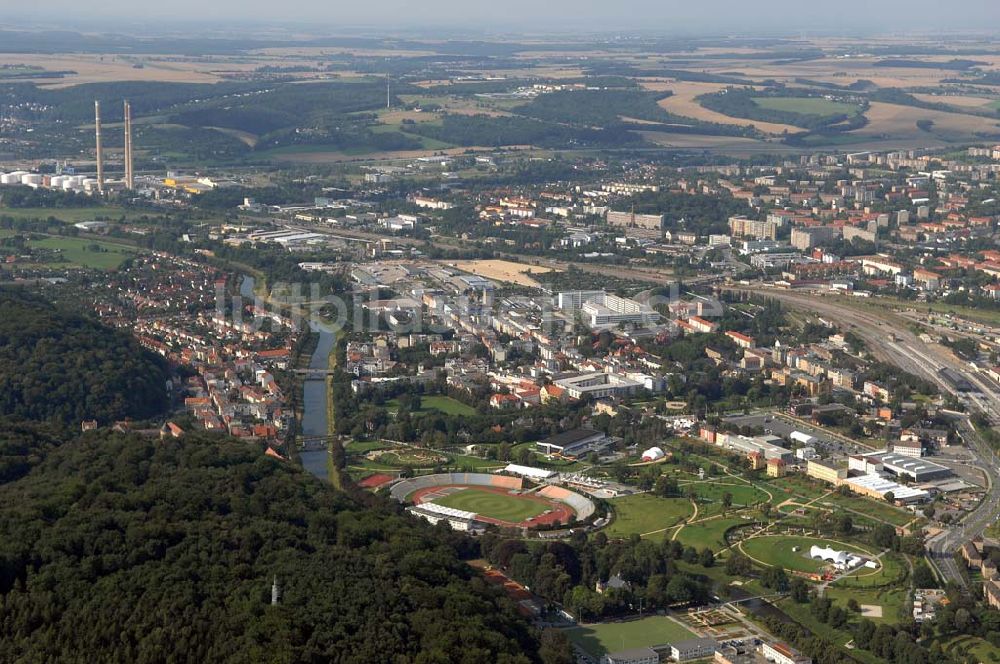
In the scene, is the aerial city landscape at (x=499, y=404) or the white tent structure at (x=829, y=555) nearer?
the aerial city landscape at (x=499, y=404)

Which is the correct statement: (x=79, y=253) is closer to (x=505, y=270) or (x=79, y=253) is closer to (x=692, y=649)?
(x=505, y=270)

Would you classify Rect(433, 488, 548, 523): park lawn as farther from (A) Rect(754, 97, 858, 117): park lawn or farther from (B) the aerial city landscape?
(A) Rect(754, 97, 858, 117): park lawn

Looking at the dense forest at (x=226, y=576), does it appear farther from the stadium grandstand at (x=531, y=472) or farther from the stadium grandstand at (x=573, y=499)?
the stadium grandstand at (x=531, y=472)

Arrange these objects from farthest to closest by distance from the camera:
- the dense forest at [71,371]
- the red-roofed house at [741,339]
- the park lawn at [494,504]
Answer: the red-roofed house at [741,339], the dense forest at [71,371], the park lawn at [494,504]

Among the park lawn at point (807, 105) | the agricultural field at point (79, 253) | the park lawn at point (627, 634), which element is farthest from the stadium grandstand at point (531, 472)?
the park lawn at point (807, 105)

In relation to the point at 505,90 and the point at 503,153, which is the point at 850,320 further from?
the point at 505,90
